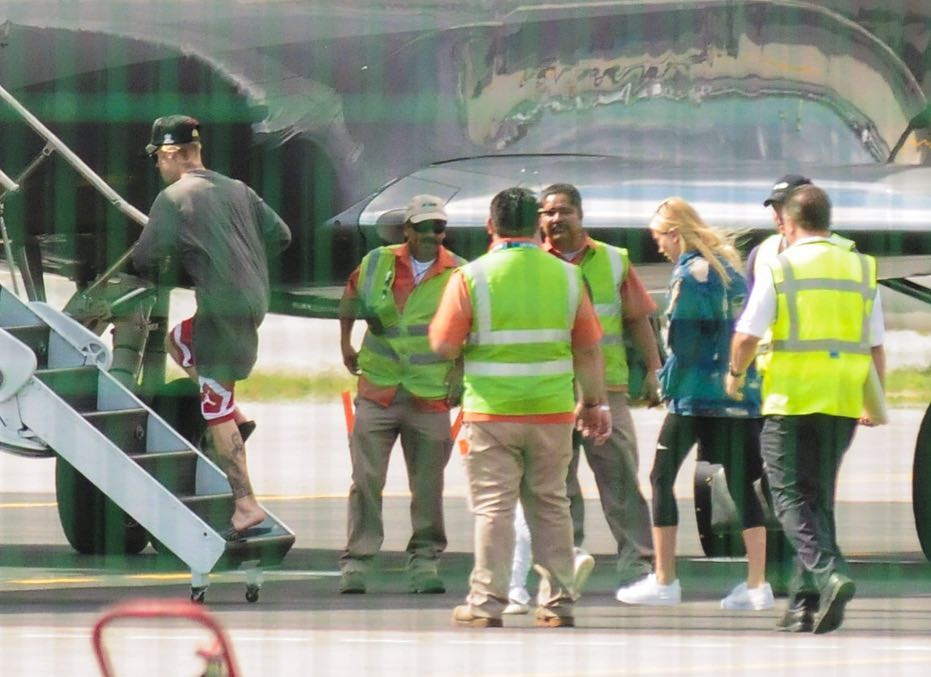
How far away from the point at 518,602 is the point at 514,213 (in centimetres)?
149

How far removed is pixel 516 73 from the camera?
38.6 feet

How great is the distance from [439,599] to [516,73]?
3734 millimetres

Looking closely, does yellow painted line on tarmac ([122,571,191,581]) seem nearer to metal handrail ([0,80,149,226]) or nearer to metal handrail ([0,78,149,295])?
metal handrail ([0,78,149,295])

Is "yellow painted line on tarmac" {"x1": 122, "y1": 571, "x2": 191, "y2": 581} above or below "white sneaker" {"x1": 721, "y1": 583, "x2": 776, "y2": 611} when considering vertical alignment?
below

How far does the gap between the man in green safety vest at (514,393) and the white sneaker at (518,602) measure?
510mm

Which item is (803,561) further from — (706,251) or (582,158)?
(582,158)

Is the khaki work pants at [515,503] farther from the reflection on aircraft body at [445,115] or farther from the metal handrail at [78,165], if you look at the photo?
the reflection on aircraft body at [445,115]

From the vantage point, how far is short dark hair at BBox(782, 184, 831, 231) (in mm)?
7914

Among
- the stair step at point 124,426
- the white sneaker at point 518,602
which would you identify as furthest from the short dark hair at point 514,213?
the stair step at point 124,426

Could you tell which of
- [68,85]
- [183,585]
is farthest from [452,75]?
[183,585]

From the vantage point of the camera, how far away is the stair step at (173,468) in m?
8.79

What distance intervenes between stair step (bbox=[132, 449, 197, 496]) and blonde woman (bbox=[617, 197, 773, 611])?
1701 mm

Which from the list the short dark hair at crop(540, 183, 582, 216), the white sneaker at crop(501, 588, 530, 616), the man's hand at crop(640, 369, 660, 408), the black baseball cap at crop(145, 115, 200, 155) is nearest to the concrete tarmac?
the white sneaker at crop(501, 588, 530, 616)

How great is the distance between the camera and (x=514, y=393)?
25.5 ft
